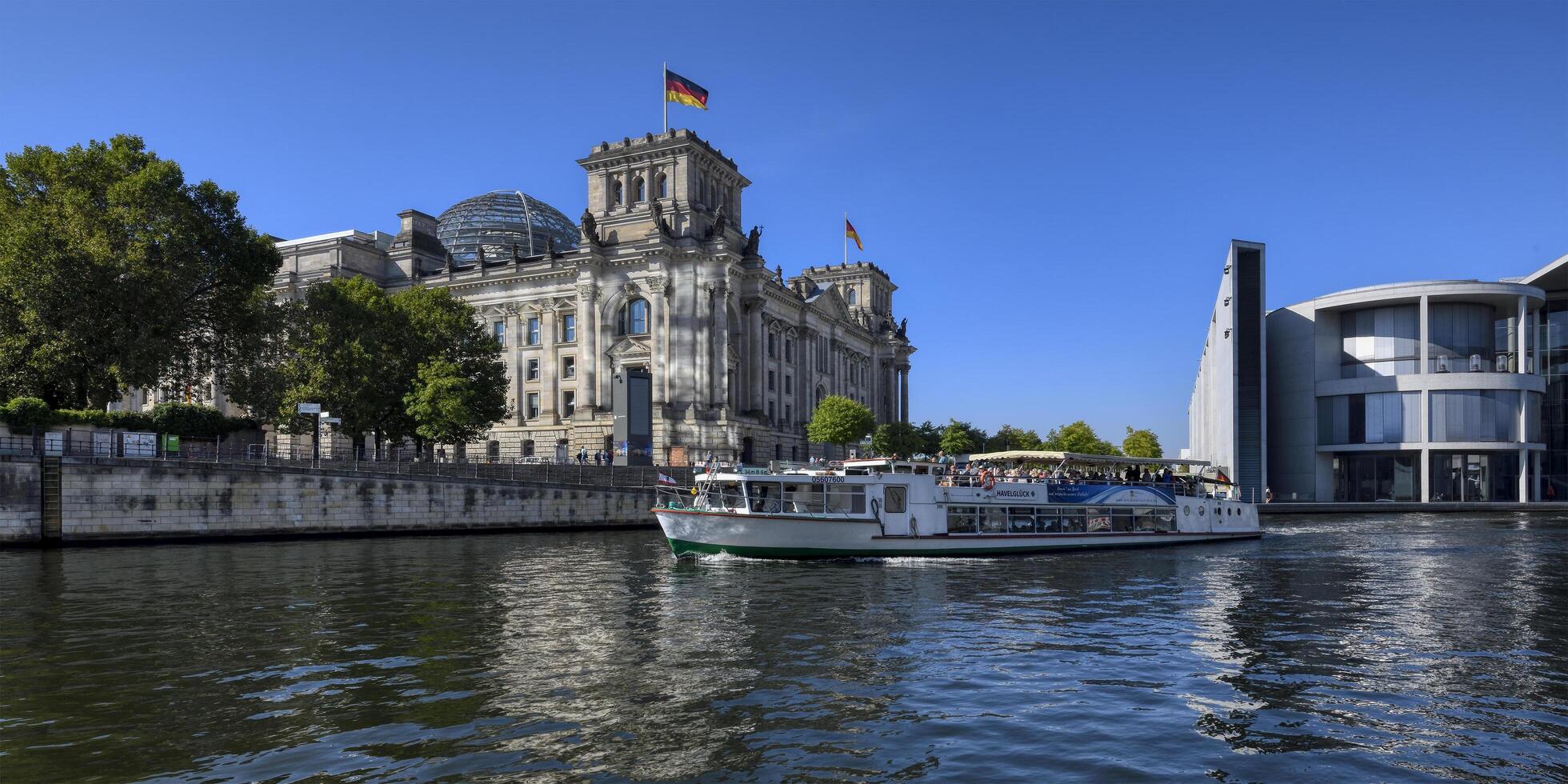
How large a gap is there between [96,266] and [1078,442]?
137 m

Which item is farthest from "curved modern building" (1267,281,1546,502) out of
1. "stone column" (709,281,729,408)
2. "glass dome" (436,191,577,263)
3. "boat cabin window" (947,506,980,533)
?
"glass dome" (436,191,577,263)

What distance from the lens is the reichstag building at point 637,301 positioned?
93.1 m

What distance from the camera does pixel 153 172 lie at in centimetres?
5394

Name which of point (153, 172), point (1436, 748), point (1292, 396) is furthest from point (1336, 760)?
point (1292, 396)

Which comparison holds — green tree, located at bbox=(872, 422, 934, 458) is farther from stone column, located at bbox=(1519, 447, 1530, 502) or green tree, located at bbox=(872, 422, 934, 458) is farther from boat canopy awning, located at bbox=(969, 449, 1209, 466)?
boat canopy awning, located at bbox=(969, 449, 1209, 466)

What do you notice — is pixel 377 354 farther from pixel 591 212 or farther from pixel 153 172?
pixel 591 212

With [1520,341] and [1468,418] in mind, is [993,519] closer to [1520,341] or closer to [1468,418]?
[1468,418]

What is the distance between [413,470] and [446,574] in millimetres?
24164

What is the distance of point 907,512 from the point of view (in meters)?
38.9

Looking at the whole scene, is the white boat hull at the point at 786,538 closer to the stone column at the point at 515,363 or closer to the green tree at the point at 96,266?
the green tree at the point at 96,266

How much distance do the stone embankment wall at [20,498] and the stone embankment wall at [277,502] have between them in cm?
3

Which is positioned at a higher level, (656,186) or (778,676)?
(656,186)

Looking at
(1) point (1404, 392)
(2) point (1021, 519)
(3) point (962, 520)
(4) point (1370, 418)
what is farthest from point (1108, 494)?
(1) point (1404, 392)

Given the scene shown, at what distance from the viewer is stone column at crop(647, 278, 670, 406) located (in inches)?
3644
